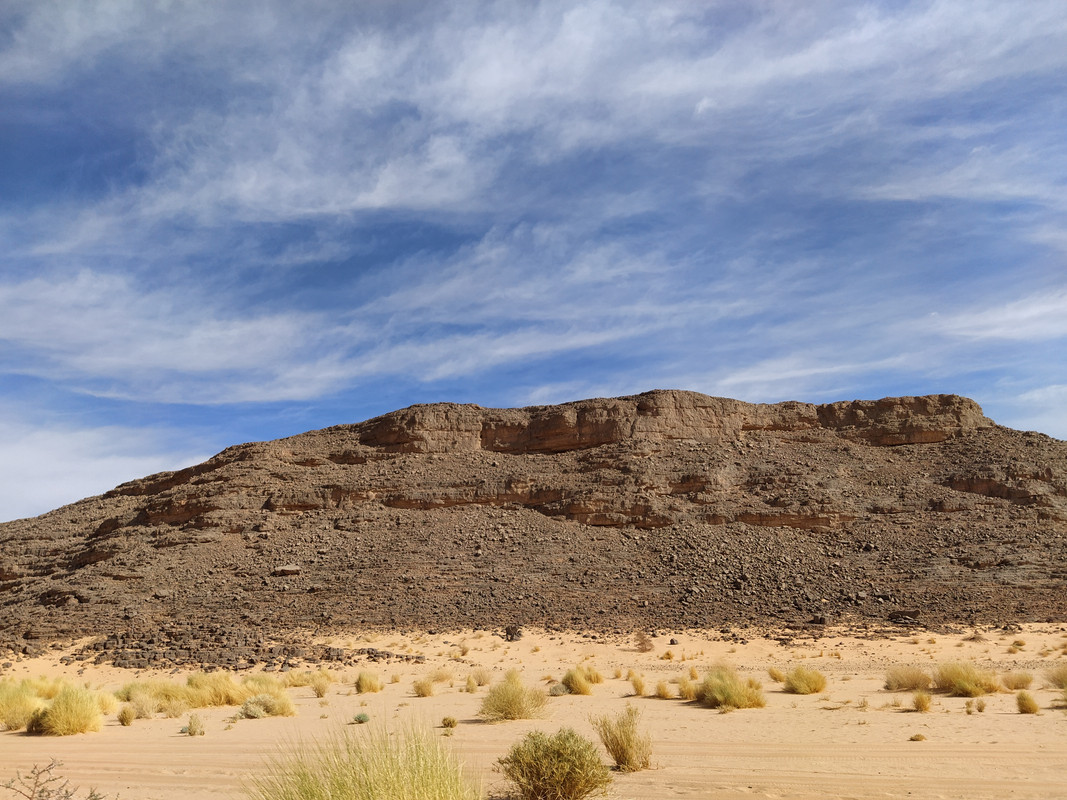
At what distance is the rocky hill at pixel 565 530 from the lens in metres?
30.2

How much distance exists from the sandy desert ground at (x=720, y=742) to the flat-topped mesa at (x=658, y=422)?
83.5 ft

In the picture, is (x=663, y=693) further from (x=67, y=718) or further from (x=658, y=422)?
(x=658, y=422)

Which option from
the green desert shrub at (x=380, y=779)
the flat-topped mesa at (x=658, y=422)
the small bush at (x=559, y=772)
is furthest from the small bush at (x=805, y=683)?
the flat-topped mesa at (x=658, y=422)

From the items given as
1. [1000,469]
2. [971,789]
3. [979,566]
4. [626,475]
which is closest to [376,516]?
[626,475]

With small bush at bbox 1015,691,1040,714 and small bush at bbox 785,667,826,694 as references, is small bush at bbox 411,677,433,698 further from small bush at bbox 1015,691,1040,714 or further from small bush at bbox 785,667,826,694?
small bush at bbox 1015,691,1040,714

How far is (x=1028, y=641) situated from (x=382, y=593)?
2287cm

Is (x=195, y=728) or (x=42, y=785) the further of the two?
(x=195, y=728)

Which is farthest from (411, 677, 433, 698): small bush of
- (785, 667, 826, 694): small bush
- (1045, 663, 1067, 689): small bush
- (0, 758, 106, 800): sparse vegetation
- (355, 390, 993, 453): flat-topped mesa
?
(355, 390, 993, 453): flat-topped mesa

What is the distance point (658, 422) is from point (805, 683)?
103 ft

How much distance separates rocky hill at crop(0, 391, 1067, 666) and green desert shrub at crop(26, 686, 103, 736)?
39.8 ft

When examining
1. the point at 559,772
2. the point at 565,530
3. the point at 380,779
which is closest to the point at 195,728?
the point at 559,772

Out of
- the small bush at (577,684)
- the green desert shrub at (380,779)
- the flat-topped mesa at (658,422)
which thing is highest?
the flat-topped mesa at (658,422)

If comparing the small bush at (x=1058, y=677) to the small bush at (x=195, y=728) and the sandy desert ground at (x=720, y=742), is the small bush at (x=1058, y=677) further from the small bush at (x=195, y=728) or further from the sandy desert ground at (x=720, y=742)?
the small bush at (x=195, y=728)

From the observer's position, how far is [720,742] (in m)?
10.6
